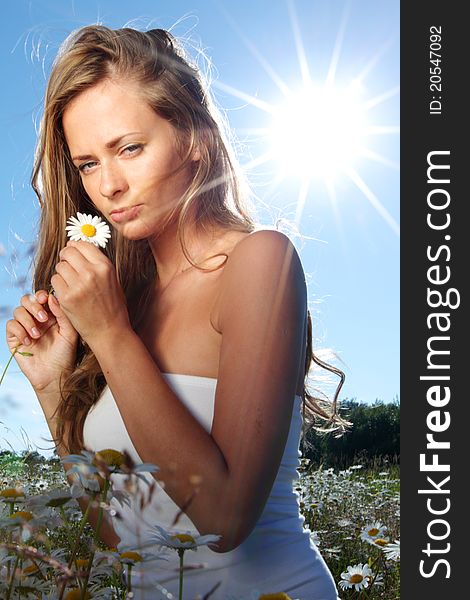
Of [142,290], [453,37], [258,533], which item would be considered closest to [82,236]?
[142,290]

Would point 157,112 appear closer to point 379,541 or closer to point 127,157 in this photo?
point 127,157

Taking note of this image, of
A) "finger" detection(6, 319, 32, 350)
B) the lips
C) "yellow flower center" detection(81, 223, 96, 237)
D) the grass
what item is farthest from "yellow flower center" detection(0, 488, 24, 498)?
"yellow flower center" detection(81, 223, 96, 237)

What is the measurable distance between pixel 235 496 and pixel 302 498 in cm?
371

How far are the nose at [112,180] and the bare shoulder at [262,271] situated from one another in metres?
0.44

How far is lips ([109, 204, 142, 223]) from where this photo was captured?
2213 millimetres

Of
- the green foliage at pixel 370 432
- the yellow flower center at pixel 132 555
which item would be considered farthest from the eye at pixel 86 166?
the green foliage at pixel 370 432

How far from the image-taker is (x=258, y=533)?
1899 millimetres

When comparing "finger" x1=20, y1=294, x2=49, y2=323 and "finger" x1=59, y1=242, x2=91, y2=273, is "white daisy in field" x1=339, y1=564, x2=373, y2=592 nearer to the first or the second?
"finger" x1=20, y1=294, x2=49, y2=323

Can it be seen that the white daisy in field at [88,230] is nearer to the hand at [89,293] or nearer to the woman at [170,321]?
the woman at [170,321]

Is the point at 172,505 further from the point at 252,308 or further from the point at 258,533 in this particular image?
the point at 252,308

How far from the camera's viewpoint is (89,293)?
6.02 feet

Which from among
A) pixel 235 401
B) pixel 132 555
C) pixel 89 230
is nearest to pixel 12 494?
pixel 132 555

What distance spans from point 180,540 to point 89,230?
1570mm

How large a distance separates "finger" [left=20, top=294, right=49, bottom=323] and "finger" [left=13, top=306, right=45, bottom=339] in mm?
18
